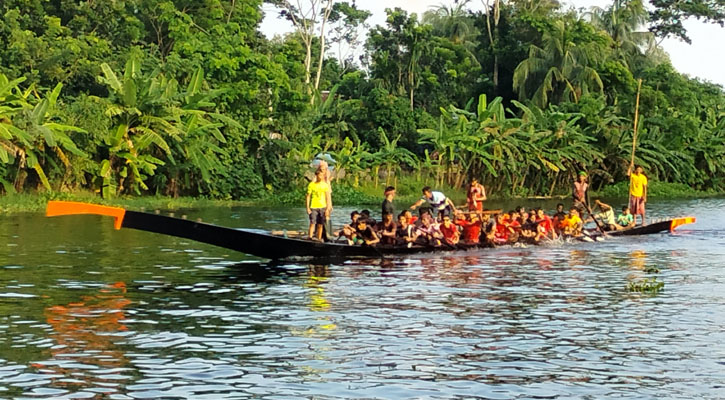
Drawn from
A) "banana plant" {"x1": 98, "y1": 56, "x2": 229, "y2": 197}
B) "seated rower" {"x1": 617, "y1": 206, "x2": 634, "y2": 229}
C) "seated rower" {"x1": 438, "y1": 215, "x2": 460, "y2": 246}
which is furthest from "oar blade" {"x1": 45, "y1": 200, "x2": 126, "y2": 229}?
"banana plant" {"x1": 98, "y1": 56, "x2": 229, "y2": 197}

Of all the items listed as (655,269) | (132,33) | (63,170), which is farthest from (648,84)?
(655,269)

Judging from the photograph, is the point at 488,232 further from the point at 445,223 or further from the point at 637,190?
the point at 637,190

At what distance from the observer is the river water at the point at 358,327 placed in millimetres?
9836

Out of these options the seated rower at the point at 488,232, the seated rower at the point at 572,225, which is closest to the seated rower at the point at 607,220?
the seated rower at the point at 572,225

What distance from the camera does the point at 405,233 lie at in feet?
66.5

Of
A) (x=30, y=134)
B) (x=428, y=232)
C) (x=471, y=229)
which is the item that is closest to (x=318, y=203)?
(x=428, y=232)

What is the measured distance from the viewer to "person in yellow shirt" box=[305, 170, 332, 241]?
19406 mm

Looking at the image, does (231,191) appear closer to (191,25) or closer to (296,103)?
(296,103)

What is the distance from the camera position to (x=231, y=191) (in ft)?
126

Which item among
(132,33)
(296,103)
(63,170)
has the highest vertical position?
(132,33)

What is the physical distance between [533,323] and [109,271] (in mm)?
8066

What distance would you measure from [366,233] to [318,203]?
0.99 m

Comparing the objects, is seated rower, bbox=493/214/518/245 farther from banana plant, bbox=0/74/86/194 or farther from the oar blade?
banana plant, bbox=0/74/86/194

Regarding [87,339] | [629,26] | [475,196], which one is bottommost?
[87,339]
